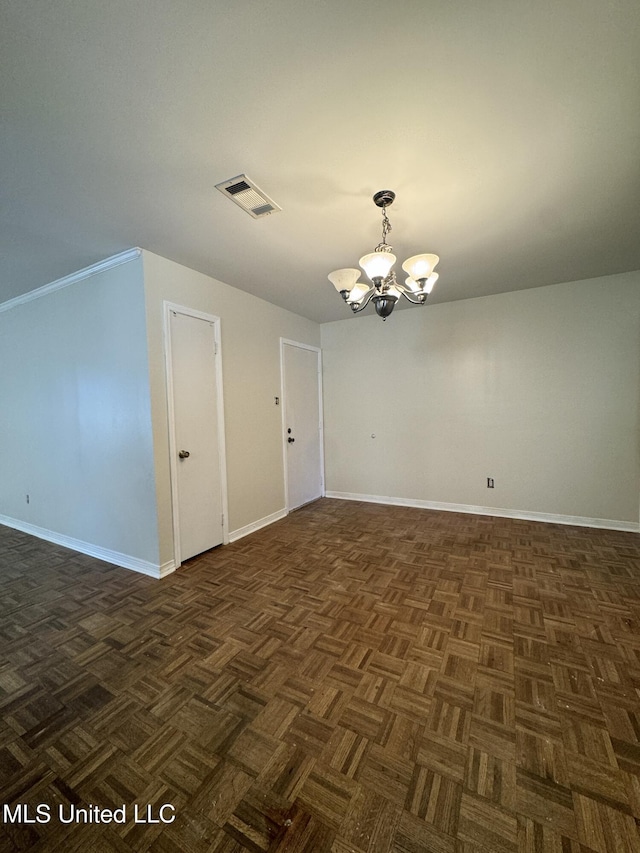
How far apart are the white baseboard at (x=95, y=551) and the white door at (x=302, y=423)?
1.83 metres

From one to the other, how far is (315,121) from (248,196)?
628 mm

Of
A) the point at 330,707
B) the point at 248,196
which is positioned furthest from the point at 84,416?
the point at 330,707

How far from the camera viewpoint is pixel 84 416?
3068mm

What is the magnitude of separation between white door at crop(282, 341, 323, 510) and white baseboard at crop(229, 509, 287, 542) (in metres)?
0.21

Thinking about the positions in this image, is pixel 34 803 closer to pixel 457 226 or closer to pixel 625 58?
pixel 625 58

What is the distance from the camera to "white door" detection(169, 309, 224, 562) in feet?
9.29

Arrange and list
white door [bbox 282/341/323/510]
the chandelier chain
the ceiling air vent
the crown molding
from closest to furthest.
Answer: the ceiling air vent, the chandelier chain, the crown molding, white door [bbox 282/341/323/510]

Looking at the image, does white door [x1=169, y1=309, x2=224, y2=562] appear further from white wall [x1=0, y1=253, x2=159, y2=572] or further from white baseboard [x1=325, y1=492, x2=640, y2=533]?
white baseboard [x1=325, y1=492, x2=640, y2=533]

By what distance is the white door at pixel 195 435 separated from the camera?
283 cm

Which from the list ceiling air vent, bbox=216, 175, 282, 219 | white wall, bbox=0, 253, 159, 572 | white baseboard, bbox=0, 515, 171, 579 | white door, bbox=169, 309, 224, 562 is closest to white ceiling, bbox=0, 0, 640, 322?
ceiling air vent, bbox=216, 175, 282, 219

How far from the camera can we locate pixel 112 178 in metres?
1.78

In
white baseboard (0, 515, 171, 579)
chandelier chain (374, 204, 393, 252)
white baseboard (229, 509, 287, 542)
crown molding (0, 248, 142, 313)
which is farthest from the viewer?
white baseboard (229, 509, 287, 542)

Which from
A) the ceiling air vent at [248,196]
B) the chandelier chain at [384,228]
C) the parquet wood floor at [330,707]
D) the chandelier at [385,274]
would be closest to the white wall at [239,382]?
the parquet wood floor at [330,707]

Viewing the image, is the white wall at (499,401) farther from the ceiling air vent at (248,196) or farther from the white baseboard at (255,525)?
the ceiling air vent at (248,196)
